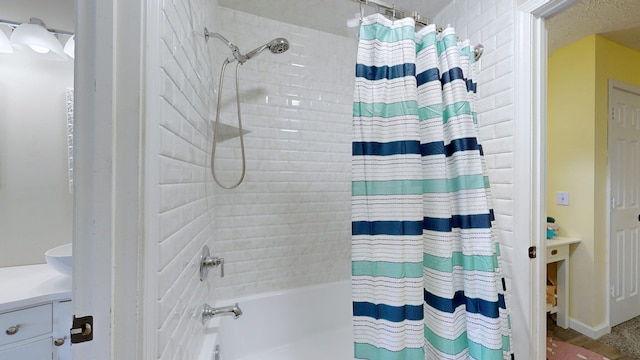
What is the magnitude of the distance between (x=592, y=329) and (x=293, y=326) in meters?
2.48

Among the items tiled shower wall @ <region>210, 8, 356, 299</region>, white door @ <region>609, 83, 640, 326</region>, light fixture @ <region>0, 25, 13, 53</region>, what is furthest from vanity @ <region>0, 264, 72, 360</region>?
white door @ <region>609, 83, 640, 326</region>

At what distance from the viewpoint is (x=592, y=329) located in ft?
6.85

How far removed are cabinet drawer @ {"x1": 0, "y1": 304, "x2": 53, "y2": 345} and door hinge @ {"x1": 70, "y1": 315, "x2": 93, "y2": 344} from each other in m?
0.95

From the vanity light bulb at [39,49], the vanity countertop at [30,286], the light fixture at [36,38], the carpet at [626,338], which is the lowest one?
the carpet at [626,338]

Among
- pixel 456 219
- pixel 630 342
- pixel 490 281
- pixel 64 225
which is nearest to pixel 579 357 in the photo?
pixel 630 342

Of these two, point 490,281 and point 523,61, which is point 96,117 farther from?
point 523,61

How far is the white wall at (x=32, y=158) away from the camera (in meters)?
1.33

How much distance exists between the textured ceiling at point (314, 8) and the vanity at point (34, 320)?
1.79 metres

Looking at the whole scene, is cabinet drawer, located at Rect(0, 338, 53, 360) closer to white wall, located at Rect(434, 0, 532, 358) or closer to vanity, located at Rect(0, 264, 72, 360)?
vanity, located at Rect(0, 264, 72, 360)

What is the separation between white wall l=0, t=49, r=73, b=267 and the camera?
1.33m

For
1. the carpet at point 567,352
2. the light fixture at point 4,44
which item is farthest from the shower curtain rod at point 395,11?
the carpet at point 567,352

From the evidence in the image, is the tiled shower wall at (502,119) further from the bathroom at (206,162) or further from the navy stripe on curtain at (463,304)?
the navy stripe on curtain at (463,304)

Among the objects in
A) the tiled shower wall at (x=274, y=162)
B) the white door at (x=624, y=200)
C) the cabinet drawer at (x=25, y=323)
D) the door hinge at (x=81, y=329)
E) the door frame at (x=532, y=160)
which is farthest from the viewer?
the white door at (x=624, y=200)

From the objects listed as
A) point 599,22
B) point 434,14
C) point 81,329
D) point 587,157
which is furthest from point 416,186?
Result: point 599,22
